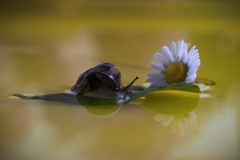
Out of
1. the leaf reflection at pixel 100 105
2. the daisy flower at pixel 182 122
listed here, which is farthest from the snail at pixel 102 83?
the daisy flower at pixel 182 122

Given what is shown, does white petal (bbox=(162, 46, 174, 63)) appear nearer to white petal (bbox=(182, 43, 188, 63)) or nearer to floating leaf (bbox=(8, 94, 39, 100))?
white petal (bbox=(182, 43, 188, 63))

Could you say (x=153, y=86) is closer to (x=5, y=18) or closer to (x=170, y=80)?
(x=170, y=80)

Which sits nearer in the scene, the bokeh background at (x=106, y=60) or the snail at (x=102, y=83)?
the bokeh background at (x=106, y=60)

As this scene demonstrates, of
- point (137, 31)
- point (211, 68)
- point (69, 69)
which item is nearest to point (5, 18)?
point (137, 31)

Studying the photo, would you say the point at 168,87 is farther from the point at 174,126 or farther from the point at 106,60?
the point at 106,60

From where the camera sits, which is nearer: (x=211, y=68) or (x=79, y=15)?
(x=211, y=68)

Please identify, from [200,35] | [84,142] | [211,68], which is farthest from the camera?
[200,35]

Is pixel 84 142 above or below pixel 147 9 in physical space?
below

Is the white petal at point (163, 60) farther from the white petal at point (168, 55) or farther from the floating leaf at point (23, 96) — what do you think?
the floating leaf at point (23, 96)

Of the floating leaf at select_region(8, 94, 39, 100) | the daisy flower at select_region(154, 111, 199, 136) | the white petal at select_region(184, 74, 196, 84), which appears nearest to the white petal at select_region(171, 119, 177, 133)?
the daisy flower at select_region(154, 111, 199, 136)
